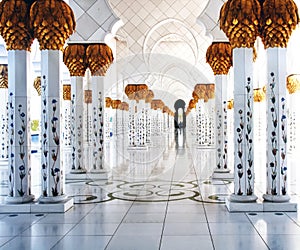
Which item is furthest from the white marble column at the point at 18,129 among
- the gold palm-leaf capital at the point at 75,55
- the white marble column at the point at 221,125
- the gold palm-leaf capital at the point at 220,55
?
the white marble column at the point at 221,125

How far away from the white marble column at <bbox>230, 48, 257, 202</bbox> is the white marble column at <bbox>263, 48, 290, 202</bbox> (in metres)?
0.17

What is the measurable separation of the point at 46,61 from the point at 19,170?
1.05 m

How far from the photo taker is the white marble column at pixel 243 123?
3.91 metres

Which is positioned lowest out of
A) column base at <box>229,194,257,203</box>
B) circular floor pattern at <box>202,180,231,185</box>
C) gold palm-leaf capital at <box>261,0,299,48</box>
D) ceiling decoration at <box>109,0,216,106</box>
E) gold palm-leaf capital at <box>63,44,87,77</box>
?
circular floor pattern at <box>202,180,231,185</box>

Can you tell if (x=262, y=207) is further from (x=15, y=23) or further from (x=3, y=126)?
(x=3, y=126)

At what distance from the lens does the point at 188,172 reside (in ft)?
22.0

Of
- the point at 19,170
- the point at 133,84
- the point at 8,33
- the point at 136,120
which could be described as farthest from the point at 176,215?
the point at 136,120

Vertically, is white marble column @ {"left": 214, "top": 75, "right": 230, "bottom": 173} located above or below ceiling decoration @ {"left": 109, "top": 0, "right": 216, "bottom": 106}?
below

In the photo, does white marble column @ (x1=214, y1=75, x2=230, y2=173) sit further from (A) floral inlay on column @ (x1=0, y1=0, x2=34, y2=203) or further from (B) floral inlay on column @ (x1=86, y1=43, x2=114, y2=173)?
(A) floral inlay on column @ (x1=0, y1=0, x2=34, y2=203)

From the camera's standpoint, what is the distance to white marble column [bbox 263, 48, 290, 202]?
12.5 feet

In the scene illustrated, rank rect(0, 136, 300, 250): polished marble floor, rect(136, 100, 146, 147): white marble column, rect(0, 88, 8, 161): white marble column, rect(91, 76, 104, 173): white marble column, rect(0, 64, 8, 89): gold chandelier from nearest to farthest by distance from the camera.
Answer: rect(0, 136, 300, 250): polished marble floor → rect(91, 76, 104, 173): white marble column → rect(0, 64, 8, 89): gold chandelier → rect(0, 88, 8, 161): white marble column → rect(136, 100, 146, 147): white marble column

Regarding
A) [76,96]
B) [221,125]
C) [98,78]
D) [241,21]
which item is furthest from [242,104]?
[76,96]

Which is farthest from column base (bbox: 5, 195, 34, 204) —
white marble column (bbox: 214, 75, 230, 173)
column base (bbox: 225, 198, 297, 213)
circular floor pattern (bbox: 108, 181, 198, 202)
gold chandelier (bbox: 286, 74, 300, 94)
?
gold chandelier (bbox: 286, 74, 300, 94)

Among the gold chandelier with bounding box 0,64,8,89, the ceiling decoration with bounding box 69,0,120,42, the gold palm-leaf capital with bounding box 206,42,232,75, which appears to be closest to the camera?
the ceiling decoration with bounding box 69,0,120,42
